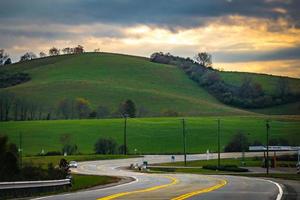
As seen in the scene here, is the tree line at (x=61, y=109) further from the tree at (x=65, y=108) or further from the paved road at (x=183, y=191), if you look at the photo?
the paved road at (x=183, y=191)

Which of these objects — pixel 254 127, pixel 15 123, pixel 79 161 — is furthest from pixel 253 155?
pixel 15 123

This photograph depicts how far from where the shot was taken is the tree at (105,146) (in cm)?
13688

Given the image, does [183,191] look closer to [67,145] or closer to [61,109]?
[67,145]

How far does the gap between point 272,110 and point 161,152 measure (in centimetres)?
6789

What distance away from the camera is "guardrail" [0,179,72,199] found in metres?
29.5

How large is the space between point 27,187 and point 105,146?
349ft

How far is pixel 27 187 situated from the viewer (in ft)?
105

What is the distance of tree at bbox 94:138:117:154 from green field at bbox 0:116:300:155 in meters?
1.60

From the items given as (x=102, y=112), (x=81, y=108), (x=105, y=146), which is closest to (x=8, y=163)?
(x=105, y=146)

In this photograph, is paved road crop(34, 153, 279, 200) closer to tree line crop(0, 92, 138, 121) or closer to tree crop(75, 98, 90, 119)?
tree line crop(0, 92, 138, 121)

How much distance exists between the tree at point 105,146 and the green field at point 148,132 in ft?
5.24

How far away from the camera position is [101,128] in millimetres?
155000

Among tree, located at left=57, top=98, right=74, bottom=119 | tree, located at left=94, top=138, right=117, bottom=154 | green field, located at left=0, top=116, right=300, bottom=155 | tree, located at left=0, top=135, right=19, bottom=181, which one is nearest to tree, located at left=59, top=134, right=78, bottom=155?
green field, located at left=0, top=116, right=300, bottom=155

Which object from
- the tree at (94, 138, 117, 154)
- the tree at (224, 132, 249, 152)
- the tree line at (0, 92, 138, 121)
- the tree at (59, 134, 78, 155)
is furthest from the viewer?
the tree line at (0, 92, 138, 121)
